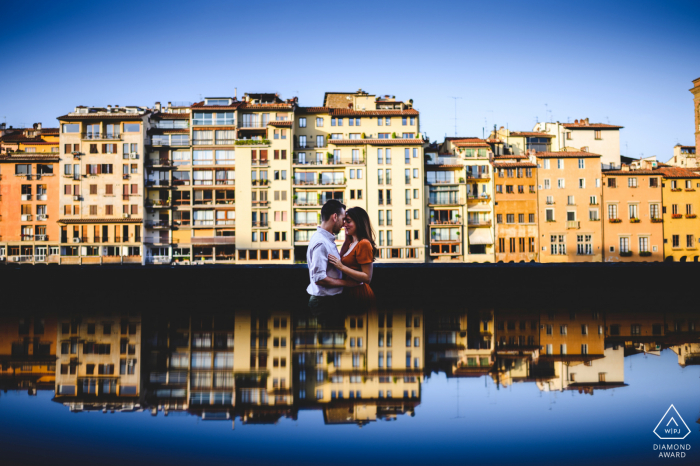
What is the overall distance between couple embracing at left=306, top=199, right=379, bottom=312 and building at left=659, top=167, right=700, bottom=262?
2595 inches

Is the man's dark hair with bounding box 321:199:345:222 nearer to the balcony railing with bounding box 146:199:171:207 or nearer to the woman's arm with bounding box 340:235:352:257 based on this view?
the woman's arm with bounding box 340:235:352:257

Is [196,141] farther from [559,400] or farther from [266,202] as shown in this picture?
[559,400]

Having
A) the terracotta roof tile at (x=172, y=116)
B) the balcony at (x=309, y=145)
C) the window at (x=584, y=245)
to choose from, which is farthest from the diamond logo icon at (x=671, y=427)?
the terracotta roof tile at (x=172, y=116)

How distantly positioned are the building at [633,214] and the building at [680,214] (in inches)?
35.2

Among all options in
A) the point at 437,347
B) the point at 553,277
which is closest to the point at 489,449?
the point at 437,347

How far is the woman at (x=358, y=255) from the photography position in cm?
663

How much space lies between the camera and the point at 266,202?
6084 centimetres

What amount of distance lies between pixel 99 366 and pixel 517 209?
Result: 194 feet

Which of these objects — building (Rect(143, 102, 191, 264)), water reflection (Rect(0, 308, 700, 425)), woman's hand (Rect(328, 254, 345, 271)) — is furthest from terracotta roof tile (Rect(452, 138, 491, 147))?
woman's hand (Rect(328, 254, 345, 271))

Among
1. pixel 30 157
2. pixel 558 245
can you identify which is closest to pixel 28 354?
pixel 558 245

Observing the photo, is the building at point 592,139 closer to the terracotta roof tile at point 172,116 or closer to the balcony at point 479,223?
the balcony at point 479,223

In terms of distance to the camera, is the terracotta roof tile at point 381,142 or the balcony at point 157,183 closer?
the terracotta roof tile at point 381,142

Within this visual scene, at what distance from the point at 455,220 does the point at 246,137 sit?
2378 cm

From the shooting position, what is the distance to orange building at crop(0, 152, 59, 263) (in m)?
64.2
